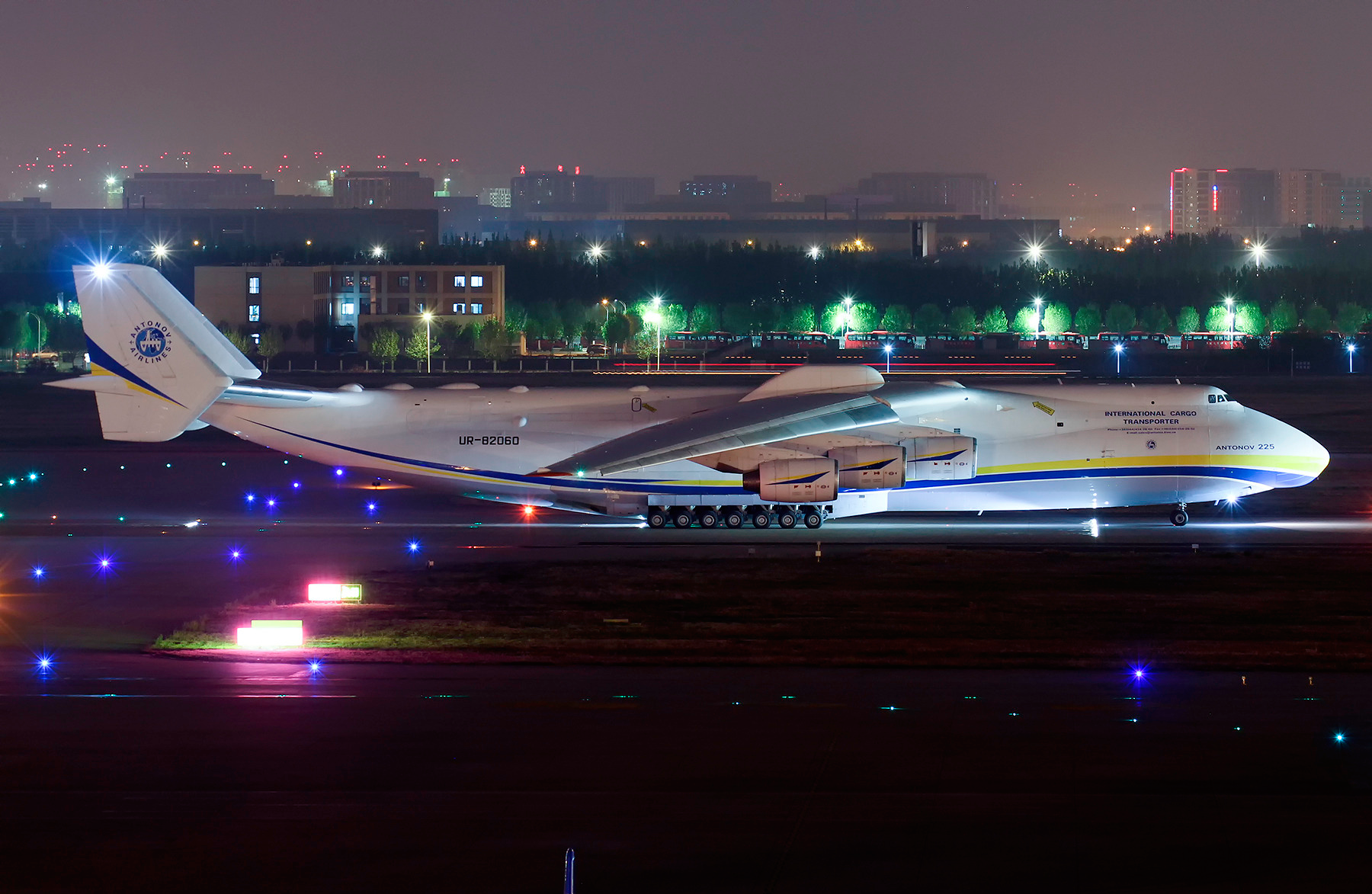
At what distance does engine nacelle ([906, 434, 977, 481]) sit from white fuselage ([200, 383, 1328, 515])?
278 millimetres

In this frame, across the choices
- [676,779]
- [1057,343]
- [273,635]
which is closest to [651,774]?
[676,779]

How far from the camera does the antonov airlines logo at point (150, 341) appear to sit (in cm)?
3444

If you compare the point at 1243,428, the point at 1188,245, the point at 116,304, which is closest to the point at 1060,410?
the point at 1243,428

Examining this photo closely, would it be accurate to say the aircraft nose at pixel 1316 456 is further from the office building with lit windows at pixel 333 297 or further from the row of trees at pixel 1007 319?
the row of trees at pixel 1007 319

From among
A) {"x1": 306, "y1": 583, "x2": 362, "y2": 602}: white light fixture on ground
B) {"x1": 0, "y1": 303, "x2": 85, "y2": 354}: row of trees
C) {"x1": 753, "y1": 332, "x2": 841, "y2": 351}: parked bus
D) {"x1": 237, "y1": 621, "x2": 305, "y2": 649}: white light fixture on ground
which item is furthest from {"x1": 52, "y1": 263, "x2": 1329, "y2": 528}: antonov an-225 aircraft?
{"x1": 0, "y1": 303, "x2": 85, "y2": 354}: row of trees

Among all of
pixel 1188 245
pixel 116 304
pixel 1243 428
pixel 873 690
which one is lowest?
pixel 873 690

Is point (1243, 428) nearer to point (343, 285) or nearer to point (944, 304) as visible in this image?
point (343, 285)

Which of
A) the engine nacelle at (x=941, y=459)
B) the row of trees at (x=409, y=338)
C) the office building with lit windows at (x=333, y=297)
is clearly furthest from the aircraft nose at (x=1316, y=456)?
the office building with lit windows at (x=333, y=297)

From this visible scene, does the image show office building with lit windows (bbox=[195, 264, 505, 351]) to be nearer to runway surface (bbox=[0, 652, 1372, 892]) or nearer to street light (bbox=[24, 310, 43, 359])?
street light (bbox=[24, 310, 43, 359])

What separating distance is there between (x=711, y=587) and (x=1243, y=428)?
52.3 feet

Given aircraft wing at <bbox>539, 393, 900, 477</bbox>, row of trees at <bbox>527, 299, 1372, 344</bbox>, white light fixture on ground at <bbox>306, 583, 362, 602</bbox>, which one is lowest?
white light fixture on ground at <bbox>306, 583, 362, 602</bbox>

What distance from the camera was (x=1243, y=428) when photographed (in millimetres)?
34969

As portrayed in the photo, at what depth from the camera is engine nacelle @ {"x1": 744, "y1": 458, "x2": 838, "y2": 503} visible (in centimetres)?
3297

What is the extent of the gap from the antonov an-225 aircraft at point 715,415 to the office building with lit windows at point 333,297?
Answer: 213 feet
